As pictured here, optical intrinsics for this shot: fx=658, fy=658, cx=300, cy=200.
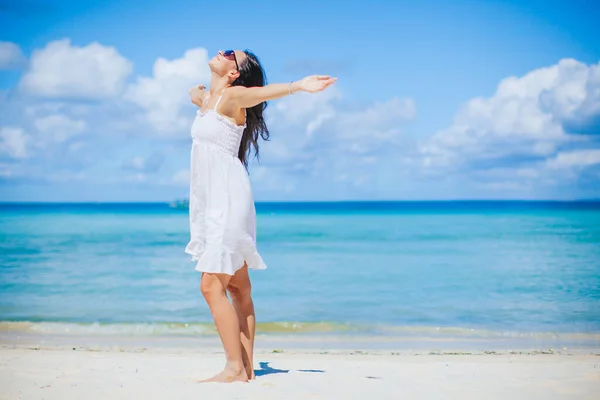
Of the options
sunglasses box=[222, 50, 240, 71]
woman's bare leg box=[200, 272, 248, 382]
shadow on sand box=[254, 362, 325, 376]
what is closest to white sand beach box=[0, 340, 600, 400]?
shadow on sand box=[254, 362, 325, 376]

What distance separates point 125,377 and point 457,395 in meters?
2.22

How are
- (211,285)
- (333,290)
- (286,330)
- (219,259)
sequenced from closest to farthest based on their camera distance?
(219,259) → (211,285) → (286,330) → (333,290)

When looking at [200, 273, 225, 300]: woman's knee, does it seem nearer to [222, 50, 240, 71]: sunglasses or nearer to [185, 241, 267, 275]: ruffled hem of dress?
[185, 241, 267, 275]: ruffled hem of dress

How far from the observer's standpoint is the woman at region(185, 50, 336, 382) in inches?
154

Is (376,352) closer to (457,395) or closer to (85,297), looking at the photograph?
(457,395)

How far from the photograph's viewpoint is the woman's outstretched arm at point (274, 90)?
3.62 m

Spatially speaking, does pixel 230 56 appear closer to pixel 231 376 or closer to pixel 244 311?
pixel 244 311

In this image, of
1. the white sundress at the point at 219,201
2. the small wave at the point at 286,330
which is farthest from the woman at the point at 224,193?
the small wave at the point at 286,330

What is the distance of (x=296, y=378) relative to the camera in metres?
4.49

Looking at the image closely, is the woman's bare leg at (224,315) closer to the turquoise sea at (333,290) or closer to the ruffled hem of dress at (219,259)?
the ruffled hem of dress at (219,259)

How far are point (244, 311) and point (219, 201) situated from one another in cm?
81

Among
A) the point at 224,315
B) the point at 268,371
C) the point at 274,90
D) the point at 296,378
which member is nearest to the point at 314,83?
the point at 274,90

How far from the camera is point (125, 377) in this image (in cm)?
452

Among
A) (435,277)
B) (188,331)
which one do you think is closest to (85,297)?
(188,331)
